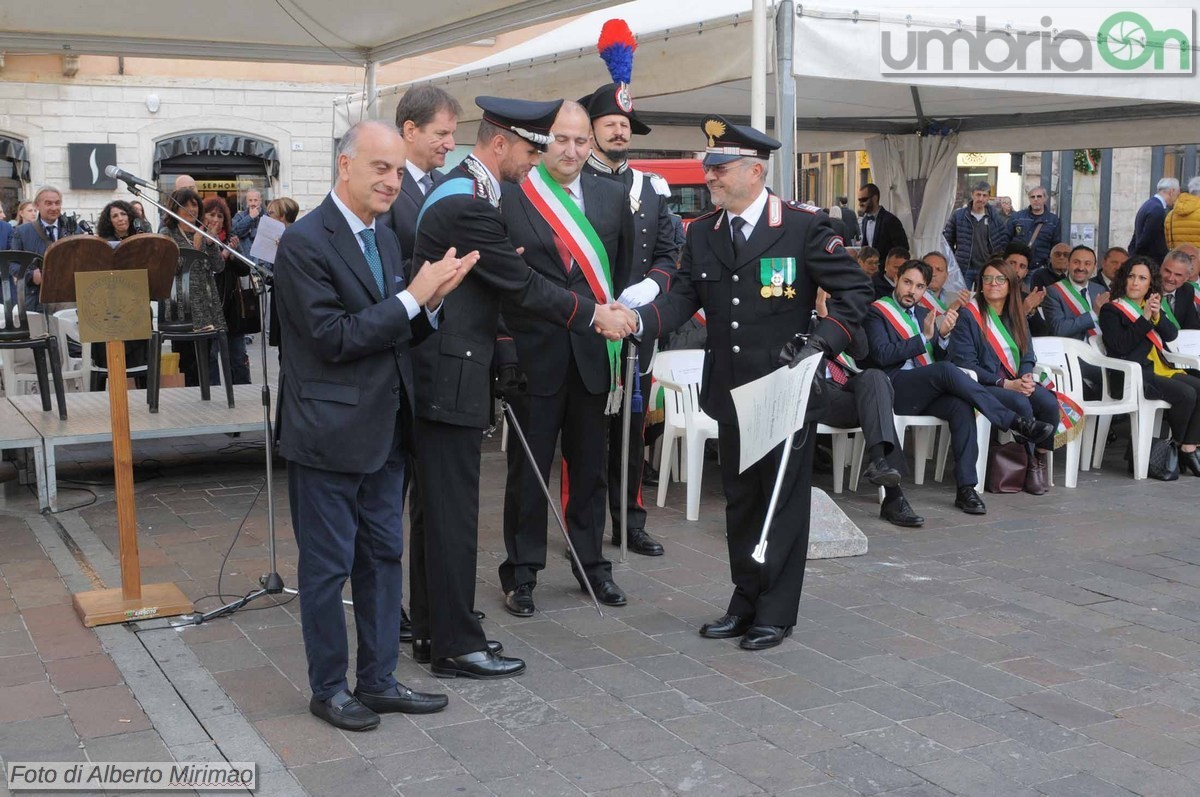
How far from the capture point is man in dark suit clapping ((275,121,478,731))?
3477mm

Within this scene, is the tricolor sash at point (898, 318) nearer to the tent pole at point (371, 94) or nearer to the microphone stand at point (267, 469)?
the microphone stand at point (267, 469)

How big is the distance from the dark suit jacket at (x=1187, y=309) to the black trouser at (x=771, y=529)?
16.6ft

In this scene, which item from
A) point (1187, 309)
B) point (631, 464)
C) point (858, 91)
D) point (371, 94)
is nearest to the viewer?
point (631, 464)

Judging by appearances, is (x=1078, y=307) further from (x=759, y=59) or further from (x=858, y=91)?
(x=759, y=59)

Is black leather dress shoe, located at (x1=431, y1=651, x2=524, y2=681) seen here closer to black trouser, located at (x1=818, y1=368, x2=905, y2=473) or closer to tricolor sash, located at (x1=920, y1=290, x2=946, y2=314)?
black trouser, located at (x1=818, y1=368, x2=905, y2=473)

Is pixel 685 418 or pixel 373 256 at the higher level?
pixel 373 256

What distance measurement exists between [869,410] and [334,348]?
12.3 feet

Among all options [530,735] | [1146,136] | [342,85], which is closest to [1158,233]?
[1146,136]

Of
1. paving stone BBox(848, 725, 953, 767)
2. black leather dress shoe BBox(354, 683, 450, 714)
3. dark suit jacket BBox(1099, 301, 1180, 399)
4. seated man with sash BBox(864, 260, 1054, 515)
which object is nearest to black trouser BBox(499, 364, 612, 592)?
black leather dress shoe BBox(354, 683, 450, 714)

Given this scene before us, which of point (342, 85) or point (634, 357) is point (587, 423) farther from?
point (342, 85)

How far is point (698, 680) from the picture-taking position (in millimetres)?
4148

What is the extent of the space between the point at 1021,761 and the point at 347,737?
187 centimetres

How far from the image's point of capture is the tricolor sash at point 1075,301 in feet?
27.1

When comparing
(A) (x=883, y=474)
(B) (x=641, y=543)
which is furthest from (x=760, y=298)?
(A) (x=883, y=474)
